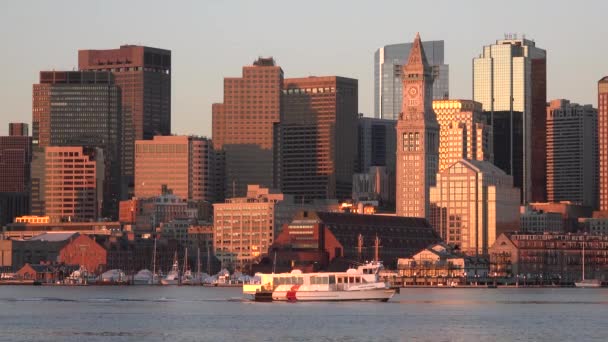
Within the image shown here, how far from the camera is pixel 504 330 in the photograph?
574 ft

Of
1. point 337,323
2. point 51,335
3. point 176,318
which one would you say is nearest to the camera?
point 51,335

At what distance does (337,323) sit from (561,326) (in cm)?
2194

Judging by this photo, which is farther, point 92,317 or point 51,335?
point 92,317

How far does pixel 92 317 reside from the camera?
7815 inches

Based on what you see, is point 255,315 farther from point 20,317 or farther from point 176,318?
point 20,317

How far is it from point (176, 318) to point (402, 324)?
26561 mm

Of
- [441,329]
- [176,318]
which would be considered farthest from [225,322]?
[441,329]

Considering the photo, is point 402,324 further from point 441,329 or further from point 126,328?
point 126,328

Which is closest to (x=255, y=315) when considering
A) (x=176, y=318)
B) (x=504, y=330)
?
(x=176, y=318)

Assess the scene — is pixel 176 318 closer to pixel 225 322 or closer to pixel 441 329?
pixel 225 322

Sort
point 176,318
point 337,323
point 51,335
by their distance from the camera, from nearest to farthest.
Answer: point 51,335
point 337,323
point 176,318

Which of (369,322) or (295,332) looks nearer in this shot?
(295,332)

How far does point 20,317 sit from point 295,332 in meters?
41.2

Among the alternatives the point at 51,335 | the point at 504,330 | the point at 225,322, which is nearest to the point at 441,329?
the point at 504,330
